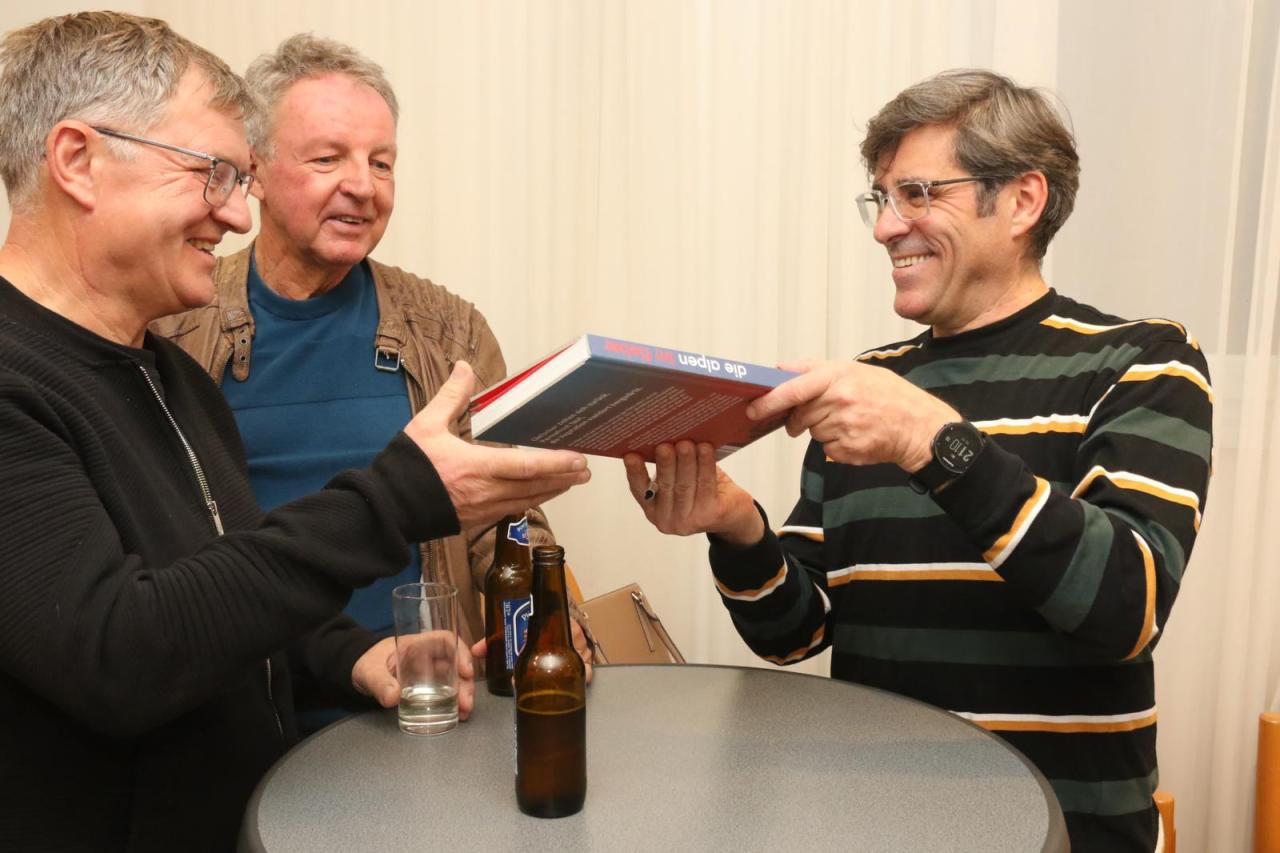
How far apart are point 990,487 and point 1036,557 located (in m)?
0.09

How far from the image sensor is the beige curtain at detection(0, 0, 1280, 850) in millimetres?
2215

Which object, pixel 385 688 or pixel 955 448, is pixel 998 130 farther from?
pixel 385 688

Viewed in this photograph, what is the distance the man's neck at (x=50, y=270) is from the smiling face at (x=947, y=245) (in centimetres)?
107

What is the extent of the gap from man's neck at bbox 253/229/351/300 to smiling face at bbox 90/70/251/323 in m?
0.56

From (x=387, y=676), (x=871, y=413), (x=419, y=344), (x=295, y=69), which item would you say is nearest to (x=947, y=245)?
(x=871, y=413)

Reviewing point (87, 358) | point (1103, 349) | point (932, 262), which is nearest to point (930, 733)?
point (1103, 349)

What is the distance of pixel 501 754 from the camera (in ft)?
3.97

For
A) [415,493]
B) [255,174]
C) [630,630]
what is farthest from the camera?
[630,630]

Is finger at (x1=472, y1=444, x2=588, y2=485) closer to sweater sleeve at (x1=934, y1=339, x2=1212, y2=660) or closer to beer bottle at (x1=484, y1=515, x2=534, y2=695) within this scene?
beer bottle at (x1=484, y1=515, x2=534, y2=695)

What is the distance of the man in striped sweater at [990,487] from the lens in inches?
50.0

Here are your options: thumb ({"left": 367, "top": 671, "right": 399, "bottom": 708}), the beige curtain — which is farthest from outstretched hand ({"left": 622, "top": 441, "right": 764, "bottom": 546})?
the beige curtain

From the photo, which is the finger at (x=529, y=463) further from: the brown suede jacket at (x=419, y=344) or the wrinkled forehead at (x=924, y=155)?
the wrinkled forehead at (x=924, y=155)

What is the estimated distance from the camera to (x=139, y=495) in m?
1.18

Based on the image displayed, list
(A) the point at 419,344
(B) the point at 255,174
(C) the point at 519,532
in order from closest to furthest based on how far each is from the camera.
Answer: (C) the point at 519,532, (B) the point at 255,174, (A) the point at 419,344
